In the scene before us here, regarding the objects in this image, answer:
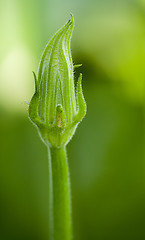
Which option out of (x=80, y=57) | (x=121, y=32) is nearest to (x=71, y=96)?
(x=80, y=57)

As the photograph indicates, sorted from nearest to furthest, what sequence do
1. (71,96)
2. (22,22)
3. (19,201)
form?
(71,96) → (19,201) → (22,22)

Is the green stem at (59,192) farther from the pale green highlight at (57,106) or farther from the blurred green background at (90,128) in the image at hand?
the blurred green background at (90,128)

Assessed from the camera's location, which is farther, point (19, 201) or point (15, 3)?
point (15, 3)

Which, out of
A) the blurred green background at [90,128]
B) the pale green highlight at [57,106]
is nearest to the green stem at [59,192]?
the pale green highlight at [57,106]

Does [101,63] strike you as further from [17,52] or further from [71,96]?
[71,96]

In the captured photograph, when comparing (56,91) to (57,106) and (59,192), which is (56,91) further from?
(59,192)

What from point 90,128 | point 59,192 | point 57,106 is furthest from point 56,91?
point 90,128
